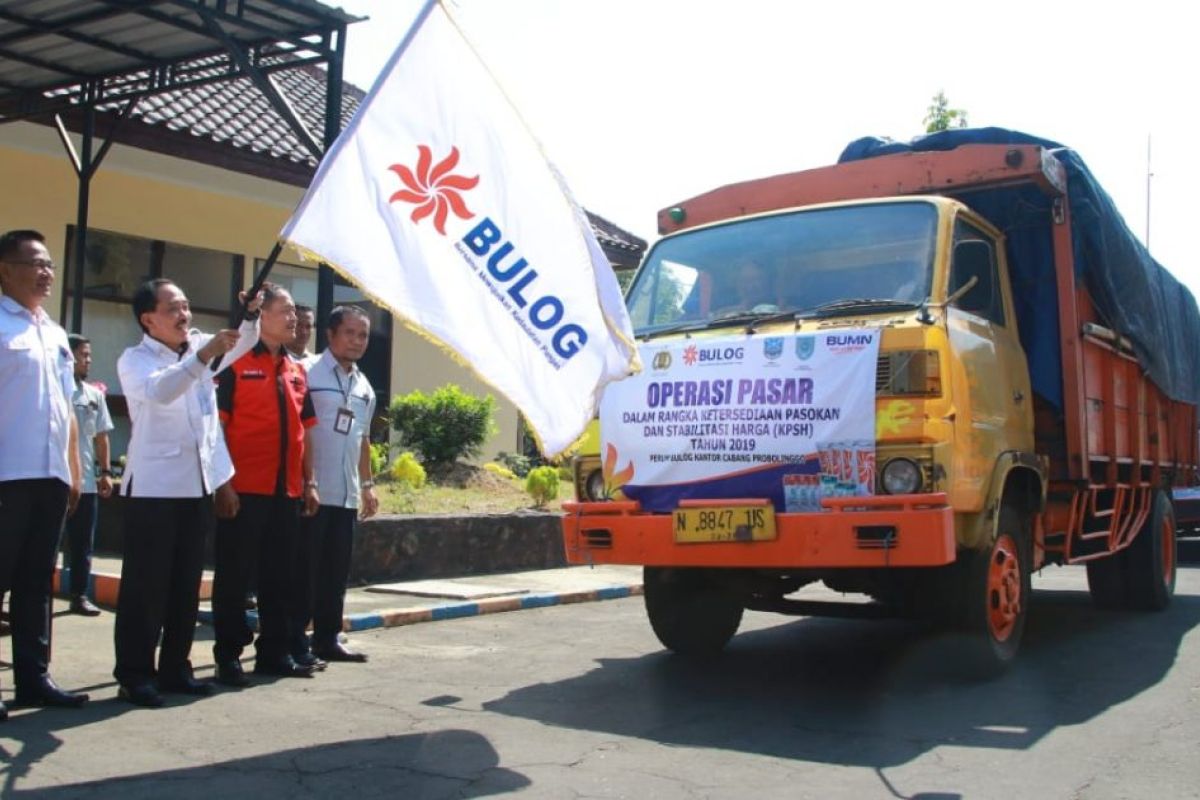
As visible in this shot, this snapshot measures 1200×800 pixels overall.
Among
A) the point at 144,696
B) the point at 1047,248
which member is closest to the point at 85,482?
the point at 144,696

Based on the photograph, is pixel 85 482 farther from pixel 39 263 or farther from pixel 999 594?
pixel 999 594

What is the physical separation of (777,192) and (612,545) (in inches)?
101

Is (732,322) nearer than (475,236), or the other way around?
(475,236)

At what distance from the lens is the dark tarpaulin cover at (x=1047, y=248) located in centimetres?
712

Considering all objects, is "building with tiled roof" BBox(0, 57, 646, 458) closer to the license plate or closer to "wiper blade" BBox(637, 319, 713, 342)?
"wiper blade" BBox(637, 319, 713, 342)

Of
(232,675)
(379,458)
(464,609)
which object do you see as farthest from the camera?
(379,458)

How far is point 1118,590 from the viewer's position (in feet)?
30.4

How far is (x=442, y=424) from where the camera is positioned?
13.7 metres

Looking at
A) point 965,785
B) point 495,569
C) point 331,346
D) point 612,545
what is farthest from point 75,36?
point 965,785

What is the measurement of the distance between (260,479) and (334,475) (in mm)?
621

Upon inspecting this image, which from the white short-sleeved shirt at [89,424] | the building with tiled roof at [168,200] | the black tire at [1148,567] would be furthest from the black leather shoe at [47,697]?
the black tire at [1148,567]

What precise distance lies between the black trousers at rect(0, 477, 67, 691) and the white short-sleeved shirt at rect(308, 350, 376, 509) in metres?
1.53

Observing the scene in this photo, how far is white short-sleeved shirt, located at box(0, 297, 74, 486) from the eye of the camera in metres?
5.02

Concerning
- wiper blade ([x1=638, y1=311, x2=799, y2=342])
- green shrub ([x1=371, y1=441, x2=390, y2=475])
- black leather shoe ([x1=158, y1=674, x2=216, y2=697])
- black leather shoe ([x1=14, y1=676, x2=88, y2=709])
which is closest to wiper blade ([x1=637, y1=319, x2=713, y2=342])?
wiper blade ([x1=638, y1=311, x2=799, y2=342])
